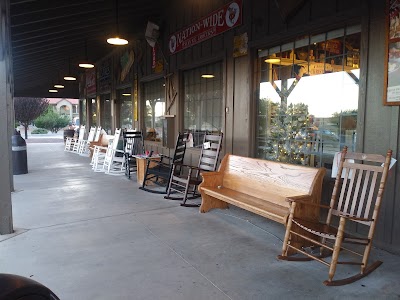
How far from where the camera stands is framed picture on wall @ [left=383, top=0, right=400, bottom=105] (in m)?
3.02

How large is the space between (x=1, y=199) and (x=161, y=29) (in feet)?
16.8

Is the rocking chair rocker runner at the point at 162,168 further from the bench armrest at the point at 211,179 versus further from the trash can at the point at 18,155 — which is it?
the trash can at the point at 18,155

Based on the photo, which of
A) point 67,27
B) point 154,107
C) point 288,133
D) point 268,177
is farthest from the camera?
point 154,107

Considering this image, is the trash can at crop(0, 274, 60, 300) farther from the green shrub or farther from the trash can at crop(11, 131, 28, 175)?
the green shrub

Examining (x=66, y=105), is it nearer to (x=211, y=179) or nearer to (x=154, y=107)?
(x=154, y=107)

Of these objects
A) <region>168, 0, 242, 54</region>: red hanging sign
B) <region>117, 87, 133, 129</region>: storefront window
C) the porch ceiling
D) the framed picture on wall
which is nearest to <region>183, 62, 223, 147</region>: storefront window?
<region>168, 0, 242, 54</region>: red hanging sign

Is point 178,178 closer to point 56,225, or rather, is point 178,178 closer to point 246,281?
point 56,225

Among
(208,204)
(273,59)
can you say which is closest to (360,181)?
(208,204)

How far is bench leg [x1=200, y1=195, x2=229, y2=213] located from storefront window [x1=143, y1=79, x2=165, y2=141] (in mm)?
3600

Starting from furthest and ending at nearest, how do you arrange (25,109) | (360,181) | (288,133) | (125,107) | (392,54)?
(25,109) < (125,107) < (288,133) < (392,54) < (360,181)

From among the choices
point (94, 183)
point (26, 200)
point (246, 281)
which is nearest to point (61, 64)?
point (94, 183)

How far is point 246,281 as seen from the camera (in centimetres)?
262

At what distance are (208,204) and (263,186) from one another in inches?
37.7

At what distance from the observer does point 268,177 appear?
3.86m
